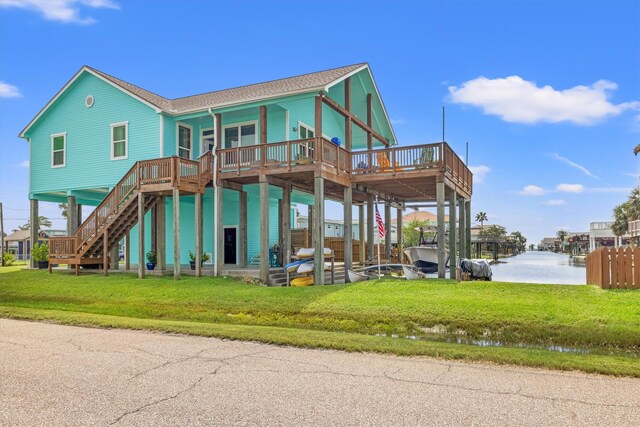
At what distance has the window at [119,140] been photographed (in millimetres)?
22516

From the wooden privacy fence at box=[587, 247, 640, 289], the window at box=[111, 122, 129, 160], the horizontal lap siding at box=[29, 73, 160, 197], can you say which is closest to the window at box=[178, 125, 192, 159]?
the horizontal lap siding at box=[29, 73, 160, 197]

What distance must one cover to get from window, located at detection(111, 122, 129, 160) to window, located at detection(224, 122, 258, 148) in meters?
4.77

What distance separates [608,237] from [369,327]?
76600 mm

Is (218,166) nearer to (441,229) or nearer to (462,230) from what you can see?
(441,229)

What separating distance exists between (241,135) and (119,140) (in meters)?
6.04

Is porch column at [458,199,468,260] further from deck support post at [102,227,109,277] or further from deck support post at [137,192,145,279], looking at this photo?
deck support post at [102,227,109,277]

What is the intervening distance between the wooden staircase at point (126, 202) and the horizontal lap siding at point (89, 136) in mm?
2670

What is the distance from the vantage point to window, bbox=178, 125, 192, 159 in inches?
885

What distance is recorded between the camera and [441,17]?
1792cm

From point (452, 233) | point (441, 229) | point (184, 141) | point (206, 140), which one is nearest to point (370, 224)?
point (452, 233)

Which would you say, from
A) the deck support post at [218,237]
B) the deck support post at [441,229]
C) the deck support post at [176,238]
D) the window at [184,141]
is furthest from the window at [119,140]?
the deck support post at [441,229]

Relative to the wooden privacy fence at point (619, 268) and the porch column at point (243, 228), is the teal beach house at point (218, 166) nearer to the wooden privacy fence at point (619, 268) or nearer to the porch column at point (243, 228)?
the porch column at point (243, 228)

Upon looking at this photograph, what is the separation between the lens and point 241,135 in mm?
21719

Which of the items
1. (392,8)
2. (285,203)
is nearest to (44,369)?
(285,203)
